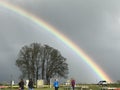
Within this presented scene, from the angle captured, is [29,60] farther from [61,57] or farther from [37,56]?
[61,57]

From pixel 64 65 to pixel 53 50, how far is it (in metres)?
6.93

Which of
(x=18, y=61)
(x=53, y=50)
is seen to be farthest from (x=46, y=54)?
(x=18, y=61)

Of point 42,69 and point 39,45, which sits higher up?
point 39,45

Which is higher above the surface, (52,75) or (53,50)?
(53,50)

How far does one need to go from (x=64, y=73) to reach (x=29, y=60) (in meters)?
12.1

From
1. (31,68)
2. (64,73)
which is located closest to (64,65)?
(64,73)

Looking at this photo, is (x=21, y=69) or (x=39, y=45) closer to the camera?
(x=21, y=69)

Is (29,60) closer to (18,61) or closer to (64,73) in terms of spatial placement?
(18,61)

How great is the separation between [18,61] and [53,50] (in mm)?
13095

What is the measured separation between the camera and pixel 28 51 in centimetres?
11569

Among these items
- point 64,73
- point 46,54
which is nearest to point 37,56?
point 46,54

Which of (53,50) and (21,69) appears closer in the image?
(21,69)

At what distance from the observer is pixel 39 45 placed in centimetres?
11894

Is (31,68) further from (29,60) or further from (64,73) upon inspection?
(64,73)
